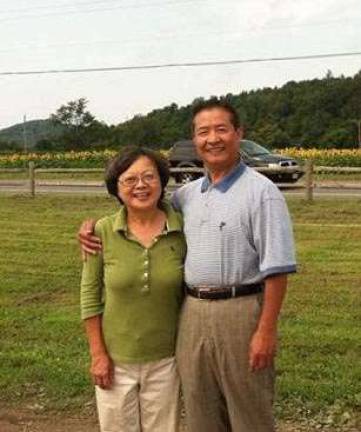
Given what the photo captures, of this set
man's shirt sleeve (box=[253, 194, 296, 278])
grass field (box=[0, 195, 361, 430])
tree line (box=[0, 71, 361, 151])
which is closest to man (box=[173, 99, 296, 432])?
man's shirt sleeve (box=[253, 194, 296, 278])

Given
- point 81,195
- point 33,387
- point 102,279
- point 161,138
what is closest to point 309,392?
point 33,387

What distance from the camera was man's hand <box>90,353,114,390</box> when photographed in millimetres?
2980

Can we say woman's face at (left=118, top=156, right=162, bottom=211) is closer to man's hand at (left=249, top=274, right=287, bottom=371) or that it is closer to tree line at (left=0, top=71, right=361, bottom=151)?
man's hand at (left=249, top=274, right=287, bottom=371)

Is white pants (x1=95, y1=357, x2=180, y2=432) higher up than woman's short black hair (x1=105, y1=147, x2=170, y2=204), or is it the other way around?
woman's short black hair (x1=105, y1=147, x2=170, y2=204)

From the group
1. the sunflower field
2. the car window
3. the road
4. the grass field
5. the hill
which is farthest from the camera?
the hill

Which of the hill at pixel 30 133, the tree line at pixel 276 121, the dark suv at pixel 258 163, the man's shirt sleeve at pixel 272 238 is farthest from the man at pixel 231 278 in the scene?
the hill at pixel 30 133

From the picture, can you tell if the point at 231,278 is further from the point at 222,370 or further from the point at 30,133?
the point at 30,133

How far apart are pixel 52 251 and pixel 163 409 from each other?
745 cm

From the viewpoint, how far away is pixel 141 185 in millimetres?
2912

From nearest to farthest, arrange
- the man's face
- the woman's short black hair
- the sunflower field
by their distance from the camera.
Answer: the man's face
the woman's short black hair
the sunflower field

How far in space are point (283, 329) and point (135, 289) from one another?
3.27 meters

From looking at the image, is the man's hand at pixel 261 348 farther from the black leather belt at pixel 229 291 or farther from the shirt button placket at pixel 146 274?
the shirt button placket at pixel 146 274

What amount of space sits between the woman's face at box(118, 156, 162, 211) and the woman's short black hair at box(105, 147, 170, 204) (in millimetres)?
17

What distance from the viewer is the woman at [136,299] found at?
2.90 metres
